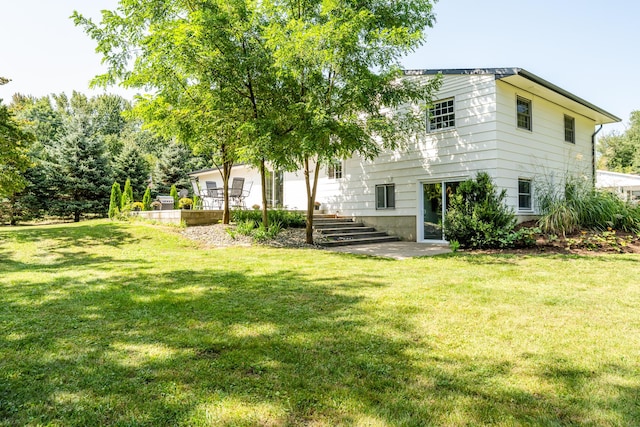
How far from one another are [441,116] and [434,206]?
284 centimetres

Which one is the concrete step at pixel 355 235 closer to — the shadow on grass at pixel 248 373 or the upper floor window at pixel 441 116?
the upper floor window at pixel 441 116

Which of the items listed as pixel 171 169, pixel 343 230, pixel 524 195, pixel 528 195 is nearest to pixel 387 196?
pixel 343 230

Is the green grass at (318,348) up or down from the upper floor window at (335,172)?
down

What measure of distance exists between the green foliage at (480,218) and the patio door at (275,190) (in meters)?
9.79

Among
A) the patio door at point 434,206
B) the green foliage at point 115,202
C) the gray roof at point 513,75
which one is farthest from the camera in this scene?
the green foliage at point 115,202

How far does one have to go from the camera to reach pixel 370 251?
9.66m

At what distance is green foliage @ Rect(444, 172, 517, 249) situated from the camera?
8.98 m

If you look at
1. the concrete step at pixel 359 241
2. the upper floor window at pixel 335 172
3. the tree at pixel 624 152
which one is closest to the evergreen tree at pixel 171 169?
the upper floor window at pixel 335 172

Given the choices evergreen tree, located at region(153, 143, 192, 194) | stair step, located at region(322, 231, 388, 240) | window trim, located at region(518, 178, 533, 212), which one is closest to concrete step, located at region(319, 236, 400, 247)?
stair step, located at region(322, 231, 388, 240)

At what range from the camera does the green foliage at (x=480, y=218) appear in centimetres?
898

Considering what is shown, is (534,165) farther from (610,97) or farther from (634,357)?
(610,97)

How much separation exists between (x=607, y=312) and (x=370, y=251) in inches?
235

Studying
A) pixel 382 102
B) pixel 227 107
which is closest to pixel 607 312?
pixel 382 102

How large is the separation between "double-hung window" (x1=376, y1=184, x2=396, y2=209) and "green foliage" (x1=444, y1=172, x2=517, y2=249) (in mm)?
3320
